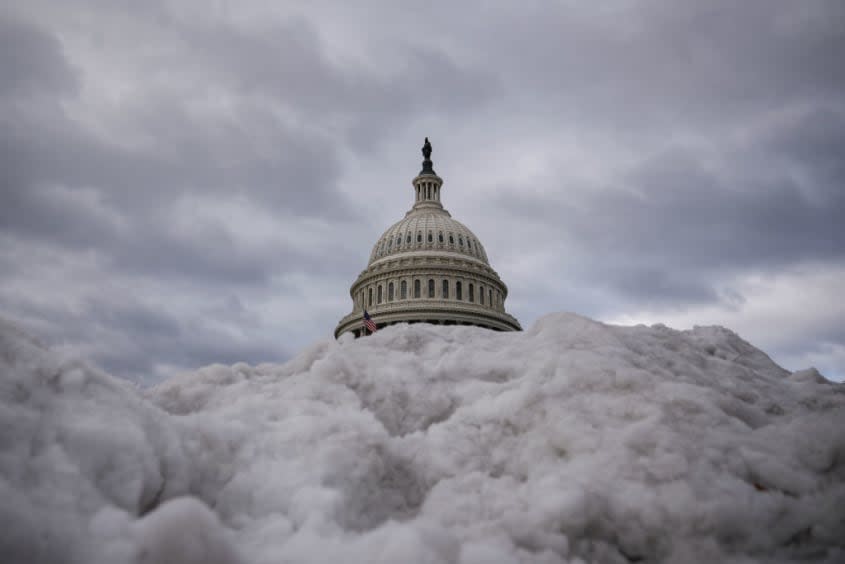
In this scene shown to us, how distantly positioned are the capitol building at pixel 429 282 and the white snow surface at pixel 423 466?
7019 centimetres

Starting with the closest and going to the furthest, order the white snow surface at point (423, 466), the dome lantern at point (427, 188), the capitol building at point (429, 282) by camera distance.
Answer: the white snow surface at point (423, 466), the capitol building at point (429, 282), the dome lantern at point (427, 188)

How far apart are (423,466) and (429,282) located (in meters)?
78.3

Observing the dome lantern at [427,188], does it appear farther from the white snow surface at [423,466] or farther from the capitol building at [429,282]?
Result: the white snow surface at [423,466]

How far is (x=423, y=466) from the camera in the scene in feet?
19.0

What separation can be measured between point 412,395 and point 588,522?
2577 millimetres

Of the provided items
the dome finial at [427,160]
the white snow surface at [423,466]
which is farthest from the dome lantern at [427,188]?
the white snow surface at [423,466]

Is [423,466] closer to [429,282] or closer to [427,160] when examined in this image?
[429,282]

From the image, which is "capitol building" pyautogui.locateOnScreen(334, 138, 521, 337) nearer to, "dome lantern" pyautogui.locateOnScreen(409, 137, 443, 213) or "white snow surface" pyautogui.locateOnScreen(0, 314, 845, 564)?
"dome lantern" pyautogui.locateOnScreen(409, 137, 443, 213)

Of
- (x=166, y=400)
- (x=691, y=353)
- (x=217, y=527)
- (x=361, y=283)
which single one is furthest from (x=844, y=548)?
(x=361, y=283)

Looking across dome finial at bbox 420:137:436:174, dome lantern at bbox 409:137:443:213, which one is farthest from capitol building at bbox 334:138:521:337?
dome finial at bbox 420:137:436:174

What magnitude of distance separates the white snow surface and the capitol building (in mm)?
70188

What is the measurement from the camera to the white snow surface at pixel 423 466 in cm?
415

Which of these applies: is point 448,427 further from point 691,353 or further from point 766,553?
point 691,353

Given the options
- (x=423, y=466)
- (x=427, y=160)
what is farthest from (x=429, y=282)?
(x=423, y=466)
